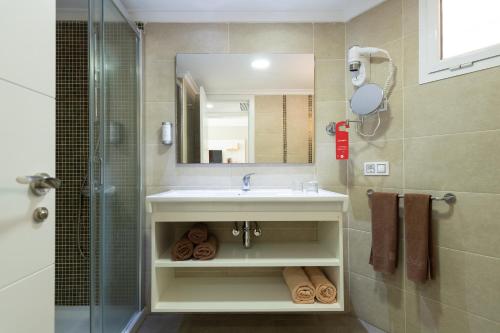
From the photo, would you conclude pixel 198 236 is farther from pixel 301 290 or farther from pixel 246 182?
pixel 301 290

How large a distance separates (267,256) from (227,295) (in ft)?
1.18

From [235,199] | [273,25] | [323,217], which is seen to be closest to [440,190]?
[323,217]

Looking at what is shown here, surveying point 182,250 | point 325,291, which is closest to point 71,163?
point 182,250

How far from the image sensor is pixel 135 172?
1.80 m

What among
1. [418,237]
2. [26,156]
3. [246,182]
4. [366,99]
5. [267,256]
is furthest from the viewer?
[246,182]

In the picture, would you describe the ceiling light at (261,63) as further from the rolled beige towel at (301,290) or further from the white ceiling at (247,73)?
the rolled beige towel at (301,290)

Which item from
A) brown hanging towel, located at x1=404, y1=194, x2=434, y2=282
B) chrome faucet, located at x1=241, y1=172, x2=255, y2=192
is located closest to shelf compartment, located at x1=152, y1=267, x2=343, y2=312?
brown hanging towel, located at x1=404, y1=194, x2=434, y2=282

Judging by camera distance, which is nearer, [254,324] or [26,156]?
[26,156]

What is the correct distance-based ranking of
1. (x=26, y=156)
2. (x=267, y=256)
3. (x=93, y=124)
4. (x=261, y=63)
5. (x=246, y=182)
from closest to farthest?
(x=26, y=156)
(x=93, y=124)
(x=267, y=256)
(x=246, y=182)
(x=261, y=63)

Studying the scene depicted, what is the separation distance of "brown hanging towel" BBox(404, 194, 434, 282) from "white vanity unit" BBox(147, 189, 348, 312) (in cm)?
40

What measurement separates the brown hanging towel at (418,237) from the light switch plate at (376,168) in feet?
0.75

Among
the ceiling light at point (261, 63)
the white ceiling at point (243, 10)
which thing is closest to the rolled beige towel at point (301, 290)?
the ceiling light at point (261, 63)

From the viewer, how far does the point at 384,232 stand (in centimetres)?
158

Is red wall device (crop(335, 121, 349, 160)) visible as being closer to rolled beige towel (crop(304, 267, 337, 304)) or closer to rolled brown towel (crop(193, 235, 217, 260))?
rolled beige towel (crop(304, 267, 337, 304))
